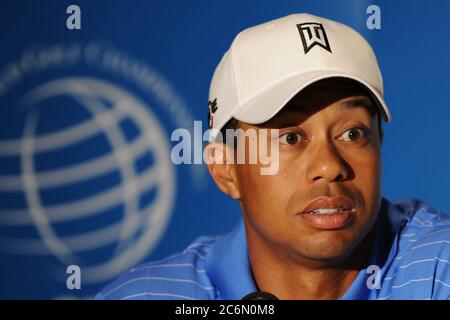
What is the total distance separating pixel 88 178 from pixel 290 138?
0.43 metres

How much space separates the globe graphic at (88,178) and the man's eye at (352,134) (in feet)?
1.23

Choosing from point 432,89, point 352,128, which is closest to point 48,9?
point 352,128

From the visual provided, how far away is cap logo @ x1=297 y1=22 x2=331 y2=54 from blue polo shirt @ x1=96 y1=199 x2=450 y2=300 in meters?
0.34

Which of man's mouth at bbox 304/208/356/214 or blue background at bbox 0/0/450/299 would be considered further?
blue background at bbox 0/0/450/299

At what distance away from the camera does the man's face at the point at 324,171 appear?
1263 mm

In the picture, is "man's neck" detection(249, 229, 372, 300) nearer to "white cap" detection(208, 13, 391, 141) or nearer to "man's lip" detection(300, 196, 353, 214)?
"man's lip" detection(300, 196, 353, 214)

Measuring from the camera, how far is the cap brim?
126cm

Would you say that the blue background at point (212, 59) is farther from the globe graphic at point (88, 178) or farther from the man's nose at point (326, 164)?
the man's nose at point (326, 164)

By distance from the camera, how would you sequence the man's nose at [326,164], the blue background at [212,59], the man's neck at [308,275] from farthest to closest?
1. the blue background at [212,59]
2. the man's neck at [308,275]
3. the man's nose at [326,164]

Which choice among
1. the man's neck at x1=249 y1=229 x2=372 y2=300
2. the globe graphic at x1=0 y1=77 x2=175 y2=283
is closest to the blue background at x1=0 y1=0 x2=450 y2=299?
the globe graphic at x1=0 y1=77 x2=175 y2=283

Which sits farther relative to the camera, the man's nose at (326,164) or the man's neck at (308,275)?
the man's neck at (308,275)

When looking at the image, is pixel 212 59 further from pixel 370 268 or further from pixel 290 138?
pixel 370 268

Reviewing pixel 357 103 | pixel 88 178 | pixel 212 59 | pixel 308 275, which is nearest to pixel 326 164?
pixel 357 103

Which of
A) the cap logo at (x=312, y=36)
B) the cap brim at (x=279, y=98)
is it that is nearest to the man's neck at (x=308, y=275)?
the cap brim at (x=279, y=98)
